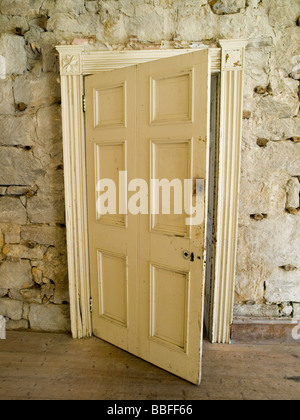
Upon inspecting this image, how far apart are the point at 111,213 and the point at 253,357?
1638 millimetres

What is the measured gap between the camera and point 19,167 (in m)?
2.40

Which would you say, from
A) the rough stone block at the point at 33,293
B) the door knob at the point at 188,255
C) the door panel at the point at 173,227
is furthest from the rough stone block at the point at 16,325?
the door knob at the point at 188,255

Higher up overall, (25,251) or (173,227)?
(173,227)

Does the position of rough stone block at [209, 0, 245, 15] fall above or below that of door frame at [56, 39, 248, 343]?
above

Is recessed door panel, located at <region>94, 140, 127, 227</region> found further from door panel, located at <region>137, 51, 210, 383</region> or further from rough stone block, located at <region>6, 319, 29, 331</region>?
rough stone block, located at <region>6, 319, 29, 331</region>

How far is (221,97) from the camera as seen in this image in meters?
2.10

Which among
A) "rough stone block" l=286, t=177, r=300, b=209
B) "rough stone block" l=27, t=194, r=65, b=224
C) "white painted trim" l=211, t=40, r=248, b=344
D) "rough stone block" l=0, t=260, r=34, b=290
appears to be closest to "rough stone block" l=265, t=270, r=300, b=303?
"white painted trim" l=211, t=40, r=248, b=344

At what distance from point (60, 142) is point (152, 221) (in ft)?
3.47

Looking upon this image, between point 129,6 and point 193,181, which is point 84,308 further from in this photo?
point 129,6

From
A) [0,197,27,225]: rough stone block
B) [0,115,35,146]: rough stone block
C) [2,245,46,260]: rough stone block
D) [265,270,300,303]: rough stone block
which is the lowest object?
[265,270,300,303]: rough stone block

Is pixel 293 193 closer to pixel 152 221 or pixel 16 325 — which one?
pixel 152 221

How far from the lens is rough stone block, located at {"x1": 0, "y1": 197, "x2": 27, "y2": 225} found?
245cm

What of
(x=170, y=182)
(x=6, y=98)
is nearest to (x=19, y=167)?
(x=6, y=98)

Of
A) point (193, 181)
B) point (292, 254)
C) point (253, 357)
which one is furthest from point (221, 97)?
point (253, 357)
